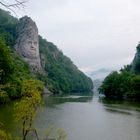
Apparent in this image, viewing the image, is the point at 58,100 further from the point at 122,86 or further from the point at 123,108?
the point at 123,108

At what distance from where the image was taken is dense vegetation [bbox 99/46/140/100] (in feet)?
400

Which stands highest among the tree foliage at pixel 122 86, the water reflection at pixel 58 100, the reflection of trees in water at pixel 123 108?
the tree foliage at pixel 122 86

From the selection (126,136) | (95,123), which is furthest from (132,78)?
(126,136)

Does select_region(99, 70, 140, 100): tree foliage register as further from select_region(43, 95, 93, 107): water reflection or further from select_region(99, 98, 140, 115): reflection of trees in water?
select_region(99, 98, 140, 115): reflection of trees in water

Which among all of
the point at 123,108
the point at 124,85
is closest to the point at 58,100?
the point at 124,85

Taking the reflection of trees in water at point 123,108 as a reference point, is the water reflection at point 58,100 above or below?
above

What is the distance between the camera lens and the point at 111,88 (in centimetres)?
14600

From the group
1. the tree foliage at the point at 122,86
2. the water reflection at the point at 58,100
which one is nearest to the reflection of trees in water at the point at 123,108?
the water reflection at the point at 58,100

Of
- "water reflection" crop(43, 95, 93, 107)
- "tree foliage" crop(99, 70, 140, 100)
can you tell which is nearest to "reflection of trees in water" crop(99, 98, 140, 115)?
"water reflection" crop(43, 95, 93, 107)

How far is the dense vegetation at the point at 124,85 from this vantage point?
400 feet

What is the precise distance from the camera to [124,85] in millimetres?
132125

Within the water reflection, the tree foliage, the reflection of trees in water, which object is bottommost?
the reflection of trees in water

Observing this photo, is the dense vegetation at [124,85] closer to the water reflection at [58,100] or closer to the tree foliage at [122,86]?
the tree foliage at [122,86]

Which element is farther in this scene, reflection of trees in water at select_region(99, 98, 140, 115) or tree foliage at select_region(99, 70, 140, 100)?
tree foliage at select_region(99, 70, 140, 100)
